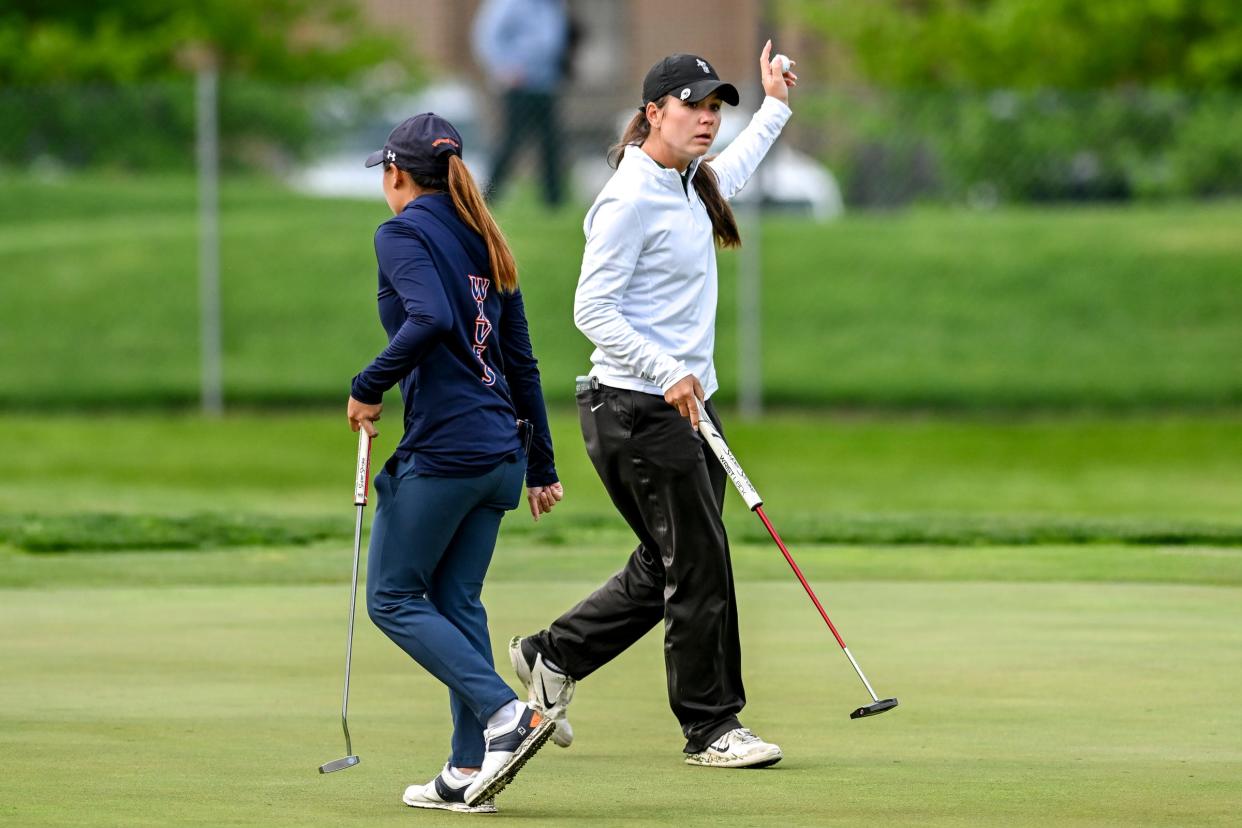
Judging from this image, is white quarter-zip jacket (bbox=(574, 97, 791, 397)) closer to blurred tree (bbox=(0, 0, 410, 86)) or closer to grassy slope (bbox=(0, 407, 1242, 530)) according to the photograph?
grassy slope (bbox=(0, 407, 1242, 530))

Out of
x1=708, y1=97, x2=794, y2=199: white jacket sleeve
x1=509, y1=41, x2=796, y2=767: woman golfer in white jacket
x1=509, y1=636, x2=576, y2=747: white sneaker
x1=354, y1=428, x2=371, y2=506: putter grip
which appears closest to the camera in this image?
x1=354, y1=428, x2=371, y2=506: putter grip

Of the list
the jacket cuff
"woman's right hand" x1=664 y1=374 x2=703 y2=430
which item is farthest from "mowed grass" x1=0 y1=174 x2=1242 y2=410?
the jacket cuff

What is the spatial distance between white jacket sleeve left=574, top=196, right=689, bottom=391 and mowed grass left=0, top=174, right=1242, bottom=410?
40.9 feet

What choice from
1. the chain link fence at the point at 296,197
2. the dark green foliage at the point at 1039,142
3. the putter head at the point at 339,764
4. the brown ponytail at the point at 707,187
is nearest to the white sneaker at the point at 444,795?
the putter head at the point at 339,764

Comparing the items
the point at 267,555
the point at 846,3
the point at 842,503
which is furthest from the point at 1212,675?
the point at 846,3

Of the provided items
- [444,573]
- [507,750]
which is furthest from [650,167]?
[507,750]

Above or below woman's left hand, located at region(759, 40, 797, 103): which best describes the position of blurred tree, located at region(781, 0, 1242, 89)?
above

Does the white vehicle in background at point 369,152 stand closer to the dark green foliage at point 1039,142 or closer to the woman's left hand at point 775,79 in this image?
the dark green foliage at point 1039,142

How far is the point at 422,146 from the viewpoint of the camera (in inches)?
218

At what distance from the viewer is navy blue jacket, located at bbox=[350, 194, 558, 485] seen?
5391 mm

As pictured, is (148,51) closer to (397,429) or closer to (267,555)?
(397,429)

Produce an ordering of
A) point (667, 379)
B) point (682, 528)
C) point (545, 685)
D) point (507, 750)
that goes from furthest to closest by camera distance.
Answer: point (545, 685) → point (682, 528) → point (667, 379) → point (507, 750)

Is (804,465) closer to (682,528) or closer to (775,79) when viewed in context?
(775,79)

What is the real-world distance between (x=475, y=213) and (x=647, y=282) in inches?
27.3
